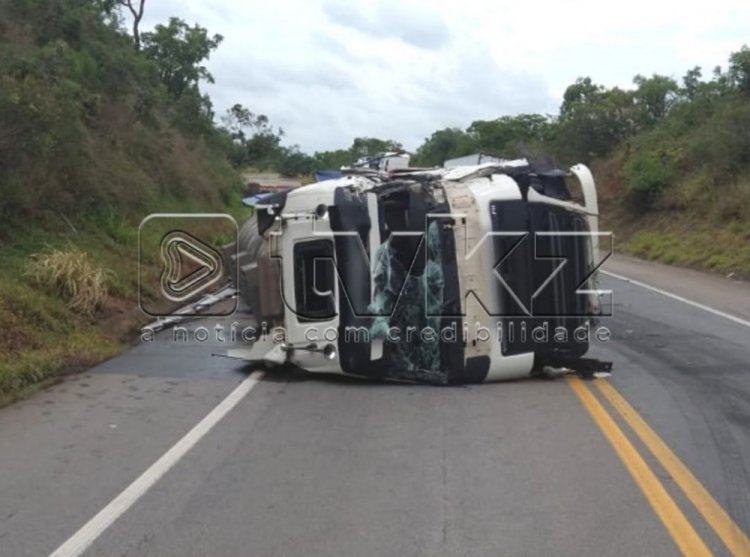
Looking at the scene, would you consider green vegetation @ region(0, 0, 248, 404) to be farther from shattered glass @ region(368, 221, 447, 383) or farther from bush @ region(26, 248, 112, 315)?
shattered glass @ region(368, 221, 447, 383)

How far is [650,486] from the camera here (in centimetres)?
654

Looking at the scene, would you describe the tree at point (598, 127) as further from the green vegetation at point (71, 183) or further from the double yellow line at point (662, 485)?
the double yellow line at point (662, 485)

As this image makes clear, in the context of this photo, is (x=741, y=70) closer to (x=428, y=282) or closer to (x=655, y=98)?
(x=655, y=98)

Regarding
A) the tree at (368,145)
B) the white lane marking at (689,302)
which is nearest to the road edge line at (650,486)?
the white lane marking at (689,302)

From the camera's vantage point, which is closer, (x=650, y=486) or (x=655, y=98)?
(x=650, y=486)

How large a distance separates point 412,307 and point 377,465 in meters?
3.03

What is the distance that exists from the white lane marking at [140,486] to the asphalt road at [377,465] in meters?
0.02

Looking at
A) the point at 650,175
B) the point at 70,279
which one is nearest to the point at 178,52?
the point at 650,175

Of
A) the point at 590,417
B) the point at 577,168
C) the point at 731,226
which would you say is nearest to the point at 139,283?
the point at 577,168

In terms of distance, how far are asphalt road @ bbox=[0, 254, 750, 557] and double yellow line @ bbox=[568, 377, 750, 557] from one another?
19 millimetres

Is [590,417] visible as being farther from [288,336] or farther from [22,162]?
[22,162]

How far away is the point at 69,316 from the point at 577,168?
297 inches

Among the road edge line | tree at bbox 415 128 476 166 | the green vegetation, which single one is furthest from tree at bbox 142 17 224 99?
the road edge line

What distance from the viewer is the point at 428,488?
659 centimetres
